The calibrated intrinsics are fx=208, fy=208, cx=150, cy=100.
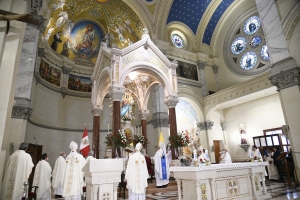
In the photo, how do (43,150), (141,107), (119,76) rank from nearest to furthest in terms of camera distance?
(119,76) < (141,107) < (43,150)

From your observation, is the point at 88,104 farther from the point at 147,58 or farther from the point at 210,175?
the point at 210,175

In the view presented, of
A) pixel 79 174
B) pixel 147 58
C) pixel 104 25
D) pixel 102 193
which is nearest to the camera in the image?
pixel 102 193

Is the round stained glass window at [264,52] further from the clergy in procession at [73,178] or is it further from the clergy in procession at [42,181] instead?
the clergy in procession at [42,181]

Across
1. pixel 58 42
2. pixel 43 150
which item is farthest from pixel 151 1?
pixel 43 150

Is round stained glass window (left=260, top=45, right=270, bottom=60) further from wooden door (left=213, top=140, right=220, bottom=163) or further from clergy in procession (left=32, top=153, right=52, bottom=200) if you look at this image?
clergy in procession (left=32, top=153, right=52, bottom=200)

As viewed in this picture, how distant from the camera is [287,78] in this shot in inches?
299

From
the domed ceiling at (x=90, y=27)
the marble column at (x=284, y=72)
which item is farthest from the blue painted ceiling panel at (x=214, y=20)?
the marble column at (x=284, y=72)

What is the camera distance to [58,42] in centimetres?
1388

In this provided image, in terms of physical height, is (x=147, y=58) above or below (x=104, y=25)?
below

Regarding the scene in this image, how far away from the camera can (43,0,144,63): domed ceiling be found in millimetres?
13586

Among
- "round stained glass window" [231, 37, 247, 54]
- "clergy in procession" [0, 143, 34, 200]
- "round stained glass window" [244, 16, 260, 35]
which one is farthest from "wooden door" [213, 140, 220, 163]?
"clergy in procession" [0, 143, 34, 200]

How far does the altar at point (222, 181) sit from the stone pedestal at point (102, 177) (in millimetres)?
1790

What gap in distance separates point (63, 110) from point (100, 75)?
593cm

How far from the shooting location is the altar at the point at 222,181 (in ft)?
15.8
